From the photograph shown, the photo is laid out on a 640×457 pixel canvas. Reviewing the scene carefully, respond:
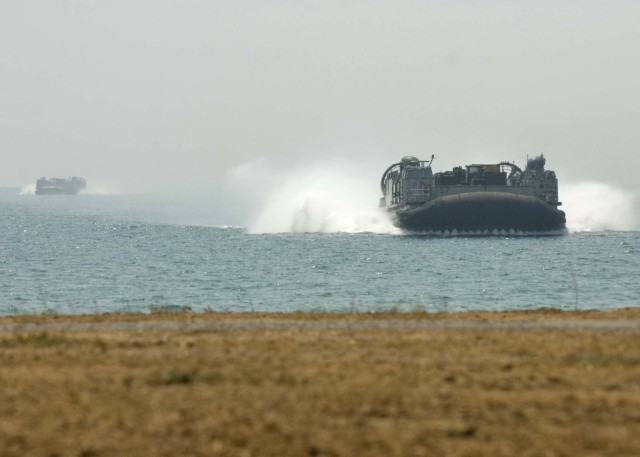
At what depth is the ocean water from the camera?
4625 centimetres

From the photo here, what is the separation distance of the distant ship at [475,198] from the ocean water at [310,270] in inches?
58.0

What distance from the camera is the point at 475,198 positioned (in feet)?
344

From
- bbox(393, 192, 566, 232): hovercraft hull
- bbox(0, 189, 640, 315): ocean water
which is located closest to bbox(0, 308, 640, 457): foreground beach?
bbox(0, 189, 640, 315): ocean water

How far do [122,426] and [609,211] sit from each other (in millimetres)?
124705

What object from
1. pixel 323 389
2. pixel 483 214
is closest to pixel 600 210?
pixel 483 214

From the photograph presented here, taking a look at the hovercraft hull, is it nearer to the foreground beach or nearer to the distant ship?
the distant ship

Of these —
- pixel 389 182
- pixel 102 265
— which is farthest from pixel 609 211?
pixel 102 265

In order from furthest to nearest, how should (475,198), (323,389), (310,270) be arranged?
1. (475,198)
2. (310,270)
3. (323,389)

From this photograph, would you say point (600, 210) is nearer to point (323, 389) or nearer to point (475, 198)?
point (475, 198)

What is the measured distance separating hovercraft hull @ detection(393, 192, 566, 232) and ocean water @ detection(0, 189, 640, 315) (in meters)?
1.21

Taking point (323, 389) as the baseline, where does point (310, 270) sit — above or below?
above

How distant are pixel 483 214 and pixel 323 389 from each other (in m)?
92.0

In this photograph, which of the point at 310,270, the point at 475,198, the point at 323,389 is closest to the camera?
the point at 323,389

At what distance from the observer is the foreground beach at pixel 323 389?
11.7m
